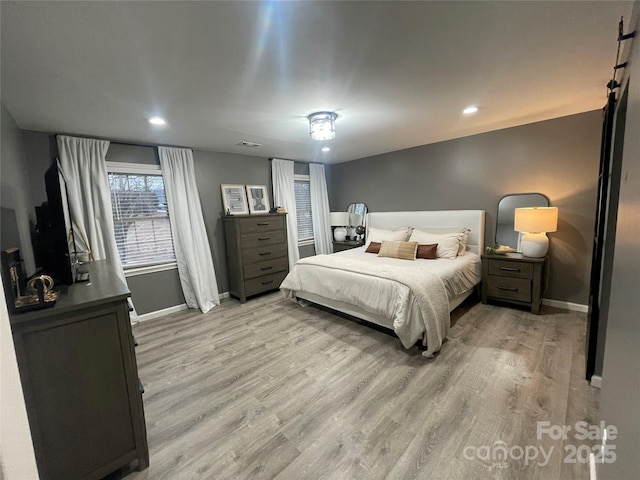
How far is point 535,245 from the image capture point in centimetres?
302

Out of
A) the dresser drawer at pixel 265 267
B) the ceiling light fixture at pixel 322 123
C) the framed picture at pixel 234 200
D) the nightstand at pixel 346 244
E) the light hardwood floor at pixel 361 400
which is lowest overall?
the light hardwood floor at pixel 361 400

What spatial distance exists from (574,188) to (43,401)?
4835 millimetres

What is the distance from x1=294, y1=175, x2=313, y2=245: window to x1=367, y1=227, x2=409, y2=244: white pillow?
147 centimetres

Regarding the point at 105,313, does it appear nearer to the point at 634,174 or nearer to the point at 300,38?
the point at 300,38

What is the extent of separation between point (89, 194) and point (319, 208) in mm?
3668

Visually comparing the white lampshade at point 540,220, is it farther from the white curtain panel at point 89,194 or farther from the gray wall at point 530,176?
the white curtain panel at point 89,194

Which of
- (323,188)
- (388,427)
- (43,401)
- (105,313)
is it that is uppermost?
(323,188)

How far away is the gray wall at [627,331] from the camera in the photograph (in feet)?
2.54

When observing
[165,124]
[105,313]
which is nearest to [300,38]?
[105,313]

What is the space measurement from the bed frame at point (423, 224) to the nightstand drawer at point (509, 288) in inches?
10.3

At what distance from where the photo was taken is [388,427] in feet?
5.35

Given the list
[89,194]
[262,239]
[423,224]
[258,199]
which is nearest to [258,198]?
[258,199]

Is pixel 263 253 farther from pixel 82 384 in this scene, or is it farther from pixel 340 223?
pixel 82 384

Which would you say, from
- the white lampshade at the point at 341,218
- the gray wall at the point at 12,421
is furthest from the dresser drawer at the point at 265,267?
the gray wall at the point at 12,421
